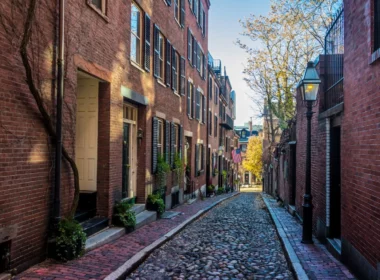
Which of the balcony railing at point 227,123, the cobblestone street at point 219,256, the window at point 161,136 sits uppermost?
the balcony railing at point 227,123

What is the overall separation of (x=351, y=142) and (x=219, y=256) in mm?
3095

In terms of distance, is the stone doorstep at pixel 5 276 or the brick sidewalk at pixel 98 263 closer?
the stone doorstep at pixel 5 276

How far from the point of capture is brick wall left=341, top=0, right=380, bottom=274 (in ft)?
15.8

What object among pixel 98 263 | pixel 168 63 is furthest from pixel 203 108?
pixel 98 263

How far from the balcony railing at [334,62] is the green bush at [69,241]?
211 inches

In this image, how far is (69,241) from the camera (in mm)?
5883

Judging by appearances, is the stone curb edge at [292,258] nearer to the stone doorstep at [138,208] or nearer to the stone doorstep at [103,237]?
the stone doorstep at [103,237]

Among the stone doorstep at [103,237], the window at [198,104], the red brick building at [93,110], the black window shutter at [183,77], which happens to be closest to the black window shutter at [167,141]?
the red brick building at [93,110]

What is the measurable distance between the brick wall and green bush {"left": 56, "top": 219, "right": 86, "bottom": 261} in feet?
14.1

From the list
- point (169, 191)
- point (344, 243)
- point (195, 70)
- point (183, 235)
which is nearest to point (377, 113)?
point (344, 243)

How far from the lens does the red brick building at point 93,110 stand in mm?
5176

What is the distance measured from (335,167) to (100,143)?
5060 millimetres

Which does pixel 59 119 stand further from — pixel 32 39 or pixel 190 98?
pixel 190 98

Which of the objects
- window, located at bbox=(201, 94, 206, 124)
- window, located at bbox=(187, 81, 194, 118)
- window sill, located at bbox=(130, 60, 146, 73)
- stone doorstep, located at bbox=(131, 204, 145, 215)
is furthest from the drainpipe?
window, located at bbox=(201, 94, 206, 124)
